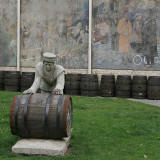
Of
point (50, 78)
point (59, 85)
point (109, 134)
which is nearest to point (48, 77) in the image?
point (50, 78)

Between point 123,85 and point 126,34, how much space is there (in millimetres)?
2450

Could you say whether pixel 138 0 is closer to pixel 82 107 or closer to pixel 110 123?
pixel 82 107

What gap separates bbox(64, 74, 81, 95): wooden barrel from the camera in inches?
535

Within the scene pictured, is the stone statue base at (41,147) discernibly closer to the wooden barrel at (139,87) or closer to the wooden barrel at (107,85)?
the wooden barrel at (139,87)

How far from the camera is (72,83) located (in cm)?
1359

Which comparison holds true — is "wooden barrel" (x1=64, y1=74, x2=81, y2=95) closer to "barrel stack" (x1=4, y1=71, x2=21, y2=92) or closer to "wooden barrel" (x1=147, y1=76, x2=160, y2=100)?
"barrel stack" (x1=4, y1=71, x2=21, y2=92)

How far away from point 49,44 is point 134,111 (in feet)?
22.3

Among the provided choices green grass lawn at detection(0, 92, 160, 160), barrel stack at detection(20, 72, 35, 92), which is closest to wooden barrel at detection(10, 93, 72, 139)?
green grass lawn at detection(0, 92, 160, 160)

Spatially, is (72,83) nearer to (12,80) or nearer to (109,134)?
(12,80)

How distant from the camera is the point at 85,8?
48.2 feet

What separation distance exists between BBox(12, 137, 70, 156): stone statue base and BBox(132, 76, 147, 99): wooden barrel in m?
8.02

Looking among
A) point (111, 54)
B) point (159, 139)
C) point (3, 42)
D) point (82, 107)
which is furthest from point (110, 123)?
A: point (3, 42)

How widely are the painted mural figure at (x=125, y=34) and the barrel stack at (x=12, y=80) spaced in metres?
4.73

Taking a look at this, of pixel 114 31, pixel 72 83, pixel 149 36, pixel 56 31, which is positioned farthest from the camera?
A: pixel 56 31
